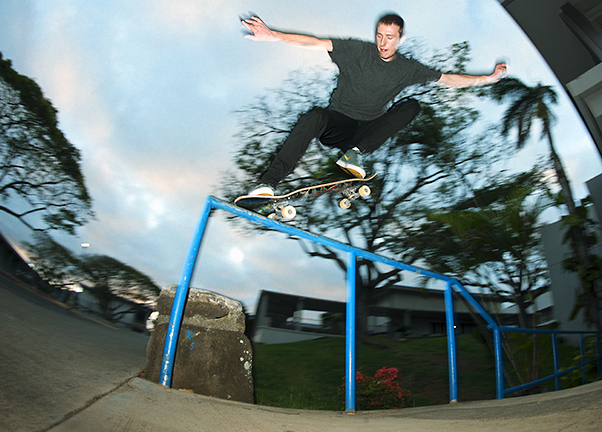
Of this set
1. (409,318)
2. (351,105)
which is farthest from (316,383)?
(409,318)

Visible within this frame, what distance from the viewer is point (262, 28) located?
9.09ft

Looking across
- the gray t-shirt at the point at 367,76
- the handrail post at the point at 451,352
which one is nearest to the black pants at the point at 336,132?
the gray t-shirt at the point at 367,76

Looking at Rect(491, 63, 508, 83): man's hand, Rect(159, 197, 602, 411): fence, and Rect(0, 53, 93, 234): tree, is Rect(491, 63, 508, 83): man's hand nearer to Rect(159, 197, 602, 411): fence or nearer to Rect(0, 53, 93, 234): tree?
Rect(159, 197, 602, 411): fence

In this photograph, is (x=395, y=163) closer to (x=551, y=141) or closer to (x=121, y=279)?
(x=551, y=141)

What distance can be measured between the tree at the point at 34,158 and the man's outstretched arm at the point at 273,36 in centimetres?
692

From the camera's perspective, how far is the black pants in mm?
3244

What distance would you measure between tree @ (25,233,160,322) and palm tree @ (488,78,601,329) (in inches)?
235

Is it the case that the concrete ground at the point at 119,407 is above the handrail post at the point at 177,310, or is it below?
below

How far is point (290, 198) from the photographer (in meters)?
3.92

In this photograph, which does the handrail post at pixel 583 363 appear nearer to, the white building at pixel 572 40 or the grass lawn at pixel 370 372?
the grass lawn at pixel 370 372

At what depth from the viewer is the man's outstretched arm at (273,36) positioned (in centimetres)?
276

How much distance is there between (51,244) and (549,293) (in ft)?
39.3

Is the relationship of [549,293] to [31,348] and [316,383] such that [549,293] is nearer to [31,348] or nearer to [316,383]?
[316,383]

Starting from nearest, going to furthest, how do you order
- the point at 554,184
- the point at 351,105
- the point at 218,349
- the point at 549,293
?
the point at 218,349 < the point at 351,105 < the point at 554,184 < the point at 549,293
